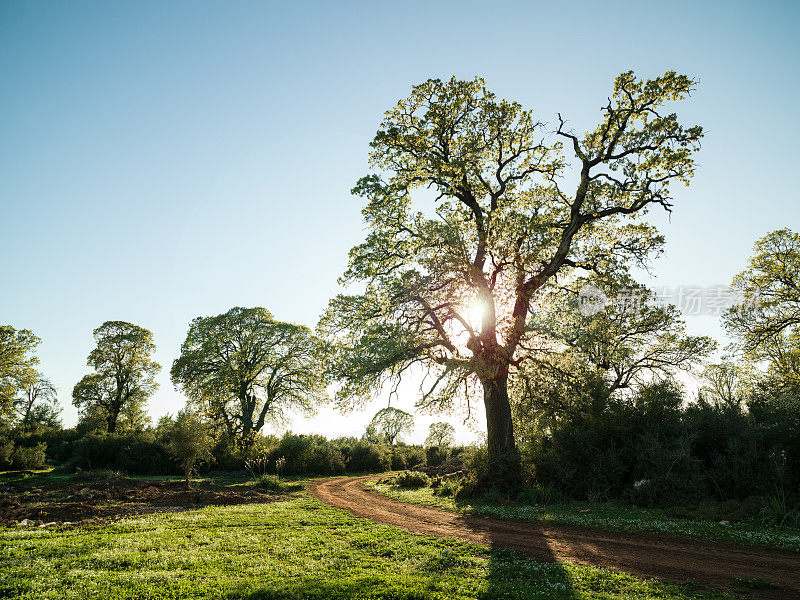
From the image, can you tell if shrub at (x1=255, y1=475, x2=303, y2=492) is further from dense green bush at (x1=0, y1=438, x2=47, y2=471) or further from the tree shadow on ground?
dense green bush at (x1=0, y1=438, x2=47, y2=471)

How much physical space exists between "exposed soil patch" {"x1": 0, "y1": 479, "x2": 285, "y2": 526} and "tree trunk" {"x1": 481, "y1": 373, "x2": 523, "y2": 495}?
11135 millimetres

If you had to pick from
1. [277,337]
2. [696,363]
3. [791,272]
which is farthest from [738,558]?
[277,337]

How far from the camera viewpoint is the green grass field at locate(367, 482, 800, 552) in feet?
36.0

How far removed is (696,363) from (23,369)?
57.2 metres

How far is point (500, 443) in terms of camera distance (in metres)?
20.8

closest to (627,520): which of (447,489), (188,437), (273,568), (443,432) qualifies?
(447,489)

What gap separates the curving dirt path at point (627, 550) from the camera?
8.44 m

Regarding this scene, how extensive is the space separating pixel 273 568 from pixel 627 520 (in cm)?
1168

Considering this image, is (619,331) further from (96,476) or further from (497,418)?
(96,476)

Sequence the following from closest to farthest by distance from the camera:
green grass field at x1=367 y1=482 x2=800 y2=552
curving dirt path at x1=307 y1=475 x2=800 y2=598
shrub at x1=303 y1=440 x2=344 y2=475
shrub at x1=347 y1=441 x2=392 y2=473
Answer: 1. curving dirt path at x1=307 y1=475 x2=800 y2=598
2. green grass field at x1=367 y1=482 x2=800 y2=552
3. shrub at x1=303 y1=440 x2=344 y2=475
4. shrub at x1=347 y1=441 x2=392 y2=473

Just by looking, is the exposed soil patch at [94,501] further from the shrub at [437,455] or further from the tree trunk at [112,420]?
the shrub at [437,455]

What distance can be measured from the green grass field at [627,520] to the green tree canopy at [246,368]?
2495cm

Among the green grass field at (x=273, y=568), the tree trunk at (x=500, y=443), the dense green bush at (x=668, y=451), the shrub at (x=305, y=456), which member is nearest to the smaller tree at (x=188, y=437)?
the green grass field at (x=273, y=568)

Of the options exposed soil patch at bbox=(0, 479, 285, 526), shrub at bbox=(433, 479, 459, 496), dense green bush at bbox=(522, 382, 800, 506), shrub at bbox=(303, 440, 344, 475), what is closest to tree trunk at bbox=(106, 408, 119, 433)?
exposed soil patch at bbox=(0, 479, 285, 526)
